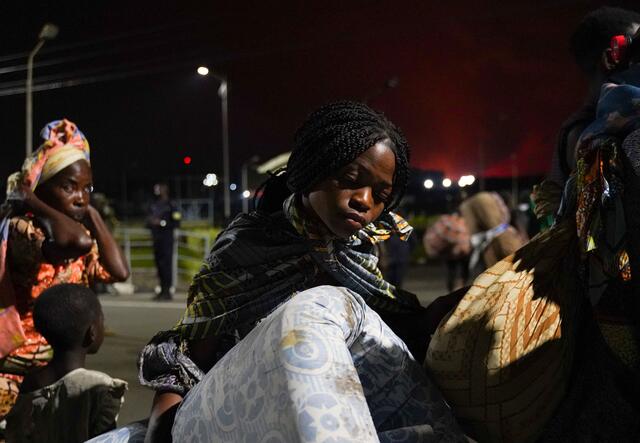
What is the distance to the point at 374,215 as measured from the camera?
1.83m

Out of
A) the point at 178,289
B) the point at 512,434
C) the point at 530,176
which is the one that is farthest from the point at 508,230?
the point at 530,176

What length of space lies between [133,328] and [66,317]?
6.96 m

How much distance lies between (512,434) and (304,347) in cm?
45

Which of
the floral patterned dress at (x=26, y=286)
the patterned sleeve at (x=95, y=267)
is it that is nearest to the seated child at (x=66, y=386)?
the floral patterned dress at (x=26, y=286)

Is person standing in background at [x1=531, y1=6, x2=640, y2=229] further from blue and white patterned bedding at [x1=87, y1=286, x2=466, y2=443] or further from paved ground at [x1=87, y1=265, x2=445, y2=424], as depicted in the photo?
paved ground at [x1=87, y1=265, x2=445, y2=424]

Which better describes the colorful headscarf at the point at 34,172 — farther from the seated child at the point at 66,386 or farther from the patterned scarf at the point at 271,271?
the patterned scarf at the point at 271,271

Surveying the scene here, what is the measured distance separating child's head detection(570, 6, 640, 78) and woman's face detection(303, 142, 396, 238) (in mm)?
812

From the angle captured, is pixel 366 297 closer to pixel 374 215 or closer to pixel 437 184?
pixel 374 215

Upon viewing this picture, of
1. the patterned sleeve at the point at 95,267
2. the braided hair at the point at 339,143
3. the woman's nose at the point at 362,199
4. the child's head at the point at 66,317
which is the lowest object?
the child's head at the point at 66,317

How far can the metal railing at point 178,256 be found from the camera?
1509 centimetres

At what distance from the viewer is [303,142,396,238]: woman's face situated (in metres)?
1.77

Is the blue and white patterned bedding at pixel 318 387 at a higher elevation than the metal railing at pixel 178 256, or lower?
higher

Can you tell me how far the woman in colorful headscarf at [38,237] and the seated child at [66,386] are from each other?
119 mm

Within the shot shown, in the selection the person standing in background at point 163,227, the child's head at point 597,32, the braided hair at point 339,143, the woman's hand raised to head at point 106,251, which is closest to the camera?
the braided hair at point 339,143
